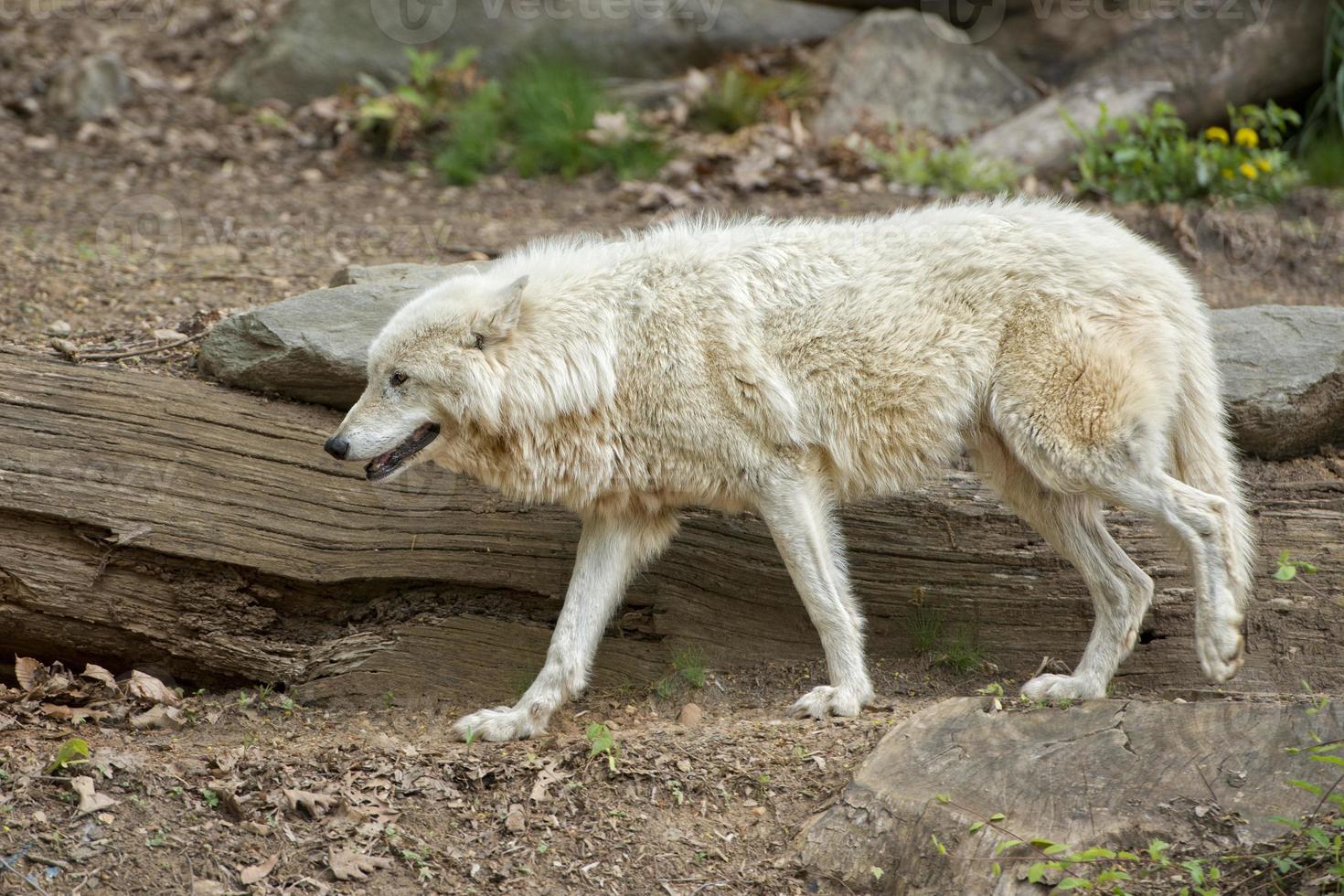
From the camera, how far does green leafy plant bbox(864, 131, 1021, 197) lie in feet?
32.4

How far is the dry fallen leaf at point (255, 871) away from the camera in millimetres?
4023

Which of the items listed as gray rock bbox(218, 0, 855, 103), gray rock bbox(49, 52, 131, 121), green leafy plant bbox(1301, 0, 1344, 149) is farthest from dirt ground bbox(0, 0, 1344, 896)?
gray rock bbox(218, 0, 855, 103)

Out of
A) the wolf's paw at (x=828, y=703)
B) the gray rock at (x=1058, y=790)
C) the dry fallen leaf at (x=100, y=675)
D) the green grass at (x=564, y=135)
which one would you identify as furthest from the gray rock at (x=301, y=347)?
the green grass at (x=564, y=135)

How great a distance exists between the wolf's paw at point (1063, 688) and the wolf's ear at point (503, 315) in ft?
8.76

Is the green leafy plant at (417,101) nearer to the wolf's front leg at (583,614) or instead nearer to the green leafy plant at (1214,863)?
the wolf's front leg at (583,614)

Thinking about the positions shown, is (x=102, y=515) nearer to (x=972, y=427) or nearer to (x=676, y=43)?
(x=972, y=427)

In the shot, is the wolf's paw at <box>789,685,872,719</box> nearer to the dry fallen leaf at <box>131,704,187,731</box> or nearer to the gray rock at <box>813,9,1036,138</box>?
the dry fallen leaf at <box>131,704,187,731</box>

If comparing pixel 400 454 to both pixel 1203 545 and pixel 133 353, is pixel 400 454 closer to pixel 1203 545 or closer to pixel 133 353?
pixel 133 353

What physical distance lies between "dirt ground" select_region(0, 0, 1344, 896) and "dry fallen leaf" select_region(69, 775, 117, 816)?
0.13 feet

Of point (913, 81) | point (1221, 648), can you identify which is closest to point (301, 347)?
point (1221, 648)

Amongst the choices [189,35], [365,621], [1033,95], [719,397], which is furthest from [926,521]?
[189,35]

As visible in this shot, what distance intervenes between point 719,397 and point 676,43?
798 centimetres

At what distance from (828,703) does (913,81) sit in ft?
26.0

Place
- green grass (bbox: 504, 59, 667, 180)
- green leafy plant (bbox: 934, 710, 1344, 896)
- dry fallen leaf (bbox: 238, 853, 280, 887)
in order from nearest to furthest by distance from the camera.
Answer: green leafy plant (bbox: 934, 710, 1344, 896)
dry fallen leaf (bbox: 238, 853, 280, 887)
green grass (bbox: 504, 59, 667, 180)
